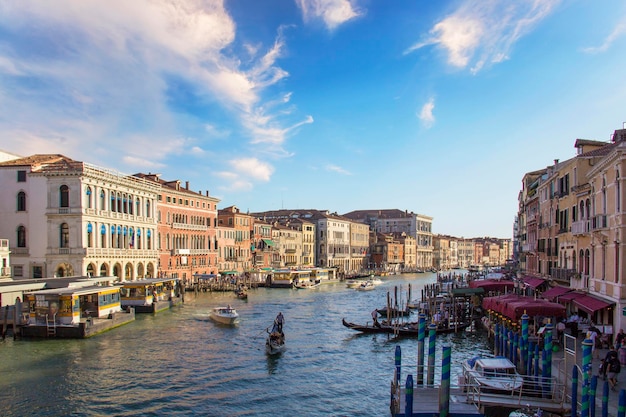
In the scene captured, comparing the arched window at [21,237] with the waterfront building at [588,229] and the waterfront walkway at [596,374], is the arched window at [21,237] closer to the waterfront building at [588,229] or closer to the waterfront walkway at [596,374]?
the waterfront building at [588,229]

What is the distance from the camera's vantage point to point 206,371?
54.7 ft

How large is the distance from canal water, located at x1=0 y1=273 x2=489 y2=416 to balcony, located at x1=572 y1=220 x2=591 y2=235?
17.9ft

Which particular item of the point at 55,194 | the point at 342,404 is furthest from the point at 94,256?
the point at 342,404

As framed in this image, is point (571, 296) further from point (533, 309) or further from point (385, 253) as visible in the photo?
point (385, 253)

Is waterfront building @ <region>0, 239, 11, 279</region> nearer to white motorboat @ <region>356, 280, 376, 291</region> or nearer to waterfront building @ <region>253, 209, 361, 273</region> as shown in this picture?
white motorboat @ <region>356, 280, 376, 291</region>

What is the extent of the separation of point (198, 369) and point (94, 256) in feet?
55.0

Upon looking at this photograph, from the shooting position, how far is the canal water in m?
13.4

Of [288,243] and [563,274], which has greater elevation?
[563,274]

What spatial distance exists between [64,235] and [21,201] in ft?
10.6

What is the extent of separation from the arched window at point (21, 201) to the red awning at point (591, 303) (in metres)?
28.2

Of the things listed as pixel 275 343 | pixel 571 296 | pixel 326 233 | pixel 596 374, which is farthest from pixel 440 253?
pixel 596 374

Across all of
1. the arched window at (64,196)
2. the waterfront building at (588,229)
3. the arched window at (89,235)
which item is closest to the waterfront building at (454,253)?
the waterfront building at (588,229)

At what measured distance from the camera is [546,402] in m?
10.8

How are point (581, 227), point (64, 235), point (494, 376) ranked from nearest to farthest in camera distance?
point (494, 376), point (581, 227), point (64, 235)
